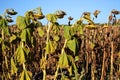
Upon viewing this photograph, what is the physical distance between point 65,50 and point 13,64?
1.94 feet

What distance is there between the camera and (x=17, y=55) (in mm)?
3002

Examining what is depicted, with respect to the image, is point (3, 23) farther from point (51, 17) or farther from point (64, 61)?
point (64, 61)

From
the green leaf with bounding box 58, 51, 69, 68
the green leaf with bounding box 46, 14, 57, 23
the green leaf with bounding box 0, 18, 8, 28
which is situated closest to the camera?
the green leaf with bounding box 58, 51, 69, 68

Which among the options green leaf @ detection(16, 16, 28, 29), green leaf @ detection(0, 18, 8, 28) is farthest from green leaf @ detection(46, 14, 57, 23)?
green leaf @ detection(0, 18, 8, 28)

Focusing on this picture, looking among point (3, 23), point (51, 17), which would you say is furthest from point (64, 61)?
point (3, 23)

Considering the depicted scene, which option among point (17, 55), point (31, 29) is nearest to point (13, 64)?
point (17, 55)

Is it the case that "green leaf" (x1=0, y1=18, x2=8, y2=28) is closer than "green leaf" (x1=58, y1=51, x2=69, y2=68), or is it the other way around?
"green leaf" (x1=58, y1=51, x2=69, y2=68)

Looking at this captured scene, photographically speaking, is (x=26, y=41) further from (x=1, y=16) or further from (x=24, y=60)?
(x=1, y=16)

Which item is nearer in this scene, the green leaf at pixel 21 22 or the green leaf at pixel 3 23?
the green leaf at pixel 21 22

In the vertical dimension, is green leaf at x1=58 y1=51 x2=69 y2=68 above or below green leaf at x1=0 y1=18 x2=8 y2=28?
below

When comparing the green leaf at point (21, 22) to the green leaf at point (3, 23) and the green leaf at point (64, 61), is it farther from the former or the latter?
the green leaf at point (3, 23)

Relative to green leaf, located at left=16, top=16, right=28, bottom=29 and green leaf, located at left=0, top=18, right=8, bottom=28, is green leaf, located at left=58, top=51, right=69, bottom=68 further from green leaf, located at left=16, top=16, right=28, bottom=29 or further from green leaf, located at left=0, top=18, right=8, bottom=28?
green leaf, located at left=0, top=18, right=8, bottom=28

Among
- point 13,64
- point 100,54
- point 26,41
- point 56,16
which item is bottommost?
point 100,54

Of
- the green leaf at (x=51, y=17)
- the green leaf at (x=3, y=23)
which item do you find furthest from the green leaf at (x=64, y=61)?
the green leaf at (x=3, y=23)
